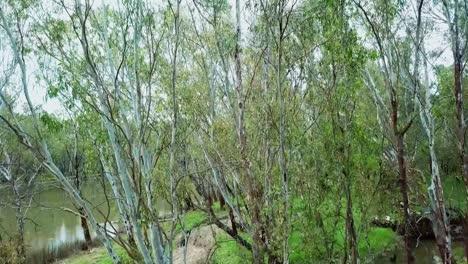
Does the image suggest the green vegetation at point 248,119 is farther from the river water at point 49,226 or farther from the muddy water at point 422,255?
the river water at point 49,226

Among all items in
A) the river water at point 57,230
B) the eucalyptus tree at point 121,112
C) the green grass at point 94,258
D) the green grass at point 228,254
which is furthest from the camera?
the green grass at point 94,258

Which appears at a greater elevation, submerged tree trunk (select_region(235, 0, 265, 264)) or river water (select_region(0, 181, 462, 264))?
submerged tree trunk (select_region(235, 0, 265, 264))

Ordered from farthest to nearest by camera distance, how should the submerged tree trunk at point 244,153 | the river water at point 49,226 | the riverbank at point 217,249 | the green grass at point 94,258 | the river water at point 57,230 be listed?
the river water at point 49,226 < the green grass at point 94,258 < the river water at point 57,230 < the riverbank at point 217,249 < the submerged tree trunk at point 244,153

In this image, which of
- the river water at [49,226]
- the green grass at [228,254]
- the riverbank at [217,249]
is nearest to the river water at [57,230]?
the river water at [49,226]

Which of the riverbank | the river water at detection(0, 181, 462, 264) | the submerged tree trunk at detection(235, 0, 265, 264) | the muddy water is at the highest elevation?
the submerged tree trunk at detection(235, 0, 265, 264)

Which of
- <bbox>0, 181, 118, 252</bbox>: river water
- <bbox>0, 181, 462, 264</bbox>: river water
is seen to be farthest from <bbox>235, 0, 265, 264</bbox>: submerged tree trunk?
<bbox>0, 181, 118, 252</bbox>: river water

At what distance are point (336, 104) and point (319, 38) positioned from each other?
297 centimetres

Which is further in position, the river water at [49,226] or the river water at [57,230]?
the river water at [49,226]

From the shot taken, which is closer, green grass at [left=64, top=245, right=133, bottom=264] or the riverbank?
the riverbank

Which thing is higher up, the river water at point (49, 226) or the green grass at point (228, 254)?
the river water at point (49, 226)

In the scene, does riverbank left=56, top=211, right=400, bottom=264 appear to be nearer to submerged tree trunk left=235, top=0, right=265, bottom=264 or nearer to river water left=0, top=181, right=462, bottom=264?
river water left=0, top=181, right=462, bottom=264

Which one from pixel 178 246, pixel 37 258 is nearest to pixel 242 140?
pixel 178 246

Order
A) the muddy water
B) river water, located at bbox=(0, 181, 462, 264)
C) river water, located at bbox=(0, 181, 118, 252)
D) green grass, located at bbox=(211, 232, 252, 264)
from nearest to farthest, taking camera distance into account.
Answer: green grass, located at bbox=(211, 232, 252, 264) < the muddy water < river water, located at bbox=(0, 181, 462, 264) < river water, located at bbox=(0, 181, 118, 252)

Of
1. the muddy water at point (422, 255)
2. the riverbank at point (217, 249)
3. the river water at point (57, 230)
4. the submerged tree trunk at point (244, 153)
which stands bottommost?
the muddy water at point (422, 255)
